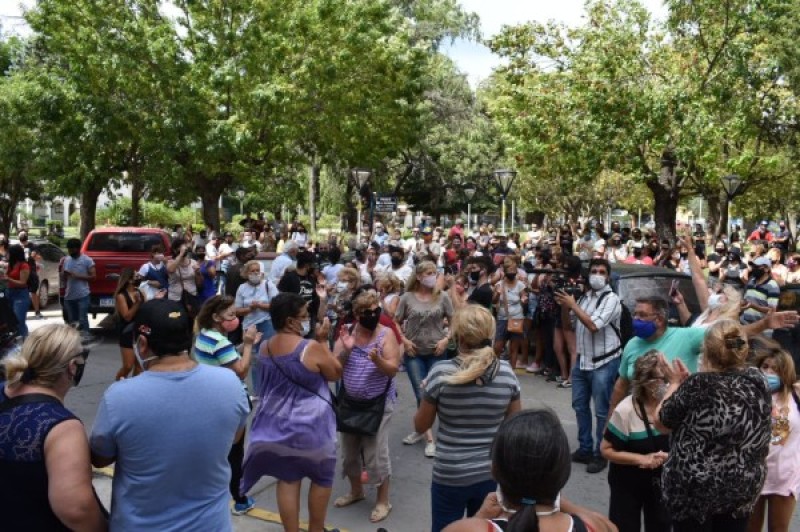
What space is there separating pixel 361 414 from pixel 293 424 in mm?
983

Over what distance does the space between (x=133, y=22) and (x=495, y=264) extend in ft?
48.3

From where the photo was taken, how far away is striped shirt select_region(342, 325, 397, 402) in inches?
225

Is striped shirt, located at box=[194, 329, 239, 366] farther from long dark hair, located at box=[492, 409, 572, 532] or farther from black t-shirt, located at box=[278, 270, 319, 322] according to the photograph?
black t-shirt, located at box=[278, 270, 319, 322]

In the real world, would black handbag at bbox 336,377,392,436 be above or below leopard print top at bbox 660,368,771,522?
below

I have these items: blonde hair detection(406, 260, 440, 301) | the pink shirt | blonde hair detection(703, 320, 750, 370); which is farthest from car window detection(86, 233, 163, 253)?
blonde hair detection(703, 320, 750, 370)

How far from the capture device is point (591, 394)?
22.7ft

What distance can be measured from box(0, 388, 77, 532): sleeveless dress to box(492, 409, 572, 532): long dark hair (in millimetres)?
A: 1570

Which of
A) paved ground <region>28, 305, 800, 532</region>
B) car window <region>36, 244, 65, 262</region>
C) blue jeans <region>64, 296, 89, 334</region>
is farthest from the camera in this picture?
car window <region>36, 244, 65, 262</region>

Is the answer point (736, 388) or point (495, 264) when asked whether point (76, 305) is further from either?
point (736, 388)

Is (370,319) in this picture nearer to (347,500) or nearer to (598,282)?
(347,500)

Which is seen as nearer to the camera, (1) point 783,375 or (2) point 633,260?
(1) point 783,375

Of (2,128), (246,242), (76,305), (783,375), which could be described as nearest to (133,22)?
(246,242)

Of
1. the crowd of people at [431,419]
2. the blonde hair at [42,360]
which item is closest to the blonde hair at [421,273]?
the crowd of people at [431,419]

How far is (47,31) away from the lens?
22250 millimetres
